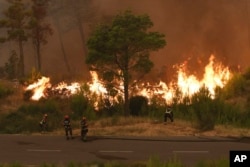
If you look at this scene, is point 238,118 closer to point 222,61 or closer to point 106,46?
point 106,46

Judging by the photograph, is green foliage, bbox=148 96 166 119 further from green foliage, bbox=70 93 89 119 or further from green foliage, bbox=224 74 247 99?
green foliage, bbox=224 74 247 99

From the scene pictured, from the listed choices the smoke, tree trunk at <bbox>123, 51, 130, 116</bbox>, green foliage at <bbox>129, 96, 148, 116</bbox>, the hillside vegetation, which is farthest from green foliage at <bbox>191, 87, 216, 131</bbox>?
the smoke

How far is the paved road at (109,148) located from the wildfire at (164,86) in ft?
34.1

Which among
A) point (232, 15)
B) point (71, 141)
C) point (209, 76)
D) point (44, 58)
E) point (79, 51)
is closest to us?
point (71, 141)

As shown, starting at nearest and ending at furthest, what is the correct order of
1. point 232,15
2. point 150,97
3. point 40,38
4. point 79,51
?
point 150,97 < point 40,38 < point 232,15 < point 79,51

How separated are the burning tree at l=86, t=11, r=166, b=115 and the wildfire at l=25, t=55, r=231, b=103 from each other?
2.28 meters

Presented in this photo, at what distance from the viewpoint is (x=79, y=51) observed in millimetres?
65188

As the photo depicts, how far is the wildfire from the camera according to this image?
107ft

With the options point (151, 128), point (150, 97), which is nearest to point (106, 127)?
point (151, 128)

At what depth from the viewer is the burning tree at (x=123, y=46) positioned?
28.6 meters

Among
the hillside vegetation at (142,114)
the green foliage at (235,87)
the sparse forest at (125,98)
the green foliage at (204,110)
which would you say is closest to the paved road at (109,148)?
the hillside vegetation at (142,114)

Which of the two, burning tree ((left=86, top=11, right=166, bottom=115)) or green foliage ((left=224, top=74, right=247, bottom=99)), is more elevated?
burning tree ((left=86, top=11, right=166, bottom=115))

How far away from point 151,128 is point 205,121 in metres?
3.28

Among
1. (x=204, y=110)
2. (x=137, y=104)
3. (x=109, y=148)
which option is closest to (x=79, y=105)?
(x=137, y=104)
